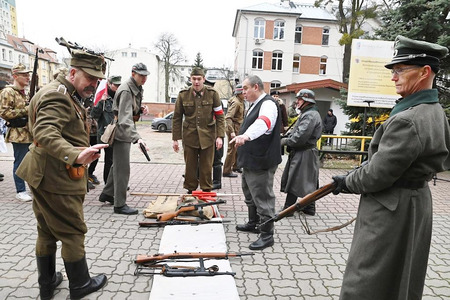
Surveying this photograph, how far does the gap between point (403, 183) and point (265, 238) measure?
2333 millimetres

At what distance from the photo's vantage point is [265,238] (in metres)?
4.16

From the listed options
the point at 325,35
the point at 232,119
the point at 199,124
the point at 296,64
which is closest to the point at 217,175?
the point at 232,119

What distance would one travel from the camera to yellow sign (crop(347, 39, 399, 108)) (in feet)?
32.0

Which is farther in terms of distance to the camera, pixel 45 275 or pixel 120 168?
pixel 120 168

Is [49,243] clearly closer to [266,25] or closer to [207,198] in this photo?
[207,198]

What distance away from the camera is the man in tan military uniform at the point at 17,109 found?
5.36 meters

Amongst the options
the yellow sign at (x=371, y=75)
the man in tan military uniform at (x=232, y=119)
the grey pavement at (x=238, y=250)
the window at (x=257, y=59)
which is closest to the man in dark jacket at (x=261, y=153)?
the grey pavement at (x=238, y=250)

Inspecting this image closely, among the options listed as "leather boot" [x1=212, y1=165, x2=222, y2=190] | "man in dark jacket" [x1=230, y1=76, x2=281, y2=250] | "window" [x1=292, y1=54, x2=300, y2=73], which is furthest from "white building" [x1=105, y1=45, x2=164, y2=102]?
"man in dark jacket" [x1=230, y1=76, x2=281, y2=250]

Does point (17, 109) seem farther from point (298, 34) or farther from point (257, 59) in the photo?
point (298, 34)

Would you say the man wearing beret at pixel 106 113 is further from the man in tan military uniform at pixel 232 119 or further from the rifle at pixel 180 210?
the man in tan military uniform at pixel 232 119

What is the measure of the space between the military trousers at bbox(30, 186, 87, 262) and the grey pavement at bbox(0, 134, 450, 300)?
0.49 m

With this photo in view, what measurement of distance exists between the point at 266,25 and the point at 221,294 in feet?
126

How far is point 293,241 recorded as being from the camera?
14.5 feet

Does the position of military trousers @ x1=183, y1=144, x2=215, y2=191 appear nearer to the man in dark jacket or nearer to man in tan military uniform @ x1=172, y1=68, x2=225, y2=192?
man in tan military uniform @ x1=172, y1=68, x2=225, y2=192
